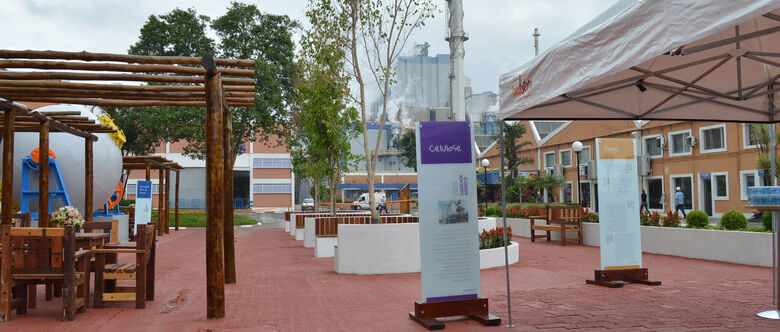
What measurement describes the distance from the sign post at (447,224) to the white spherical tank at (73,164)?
960 cm

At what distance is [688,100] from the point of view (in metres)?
7.25

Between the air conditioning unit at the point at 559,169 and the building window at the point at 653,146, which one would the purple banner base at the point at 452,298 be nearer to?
the building window at the point at 653,146

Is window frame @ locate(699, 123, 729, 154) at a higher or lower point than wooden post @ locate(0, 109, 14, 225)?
higher

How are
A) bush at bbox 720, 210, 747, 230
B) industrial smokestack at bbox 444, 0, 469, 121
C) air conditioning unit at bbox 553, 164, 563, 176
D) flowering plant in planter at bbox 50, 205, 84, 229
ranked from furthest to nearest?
industrial smokestack at bbox 444, 0, 469, 121 < air conditioning unit at bbox 553, 164, 563, 176 < bush at bbox 720, 210, 747, 230 < flowering plant in planter at bbox 50, 205, 84, 229

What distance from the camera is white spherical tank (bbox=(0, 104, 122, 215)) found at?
14516 millimetres

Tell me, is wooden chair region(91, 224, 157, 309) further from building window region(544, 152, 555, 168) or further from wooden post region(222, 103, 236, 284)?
building window region(544, 152, 555, 168)

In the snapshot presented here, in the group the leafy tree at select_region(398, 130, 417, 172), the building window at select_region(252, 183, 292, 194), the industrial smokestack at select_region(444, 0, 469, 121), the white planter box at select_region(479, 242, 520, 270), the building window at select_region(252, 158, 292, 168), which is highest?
the industrial smokestack at select_region(444, 0, 469, 121)

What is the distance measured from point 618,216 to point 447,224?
3927 mm

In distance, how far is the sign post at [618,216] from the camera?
29.1ft

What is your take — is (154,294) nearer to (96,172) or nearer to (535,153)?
(96,172)

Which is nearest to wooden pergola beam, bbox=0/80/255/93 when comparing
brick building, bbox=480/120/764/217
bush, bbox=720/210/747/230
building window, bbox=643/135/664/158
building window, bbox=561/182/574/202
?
bush, bbox=720/210/747/230

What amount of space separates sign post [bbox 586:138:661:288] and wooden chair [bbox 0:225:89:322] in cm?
720

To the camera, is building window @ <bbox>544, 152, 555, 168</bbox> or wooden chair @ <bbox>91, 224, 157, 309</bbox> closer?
wooden chair @ <bbox>91, 224, 157, 309</bbox>

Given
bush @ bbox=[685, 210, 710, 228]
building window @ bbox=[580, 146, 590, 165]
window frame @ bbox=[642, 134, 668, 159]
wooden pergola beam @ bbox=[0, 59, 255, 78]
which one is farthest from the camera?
building window @ bbox=[580, 146, 590, 165]
